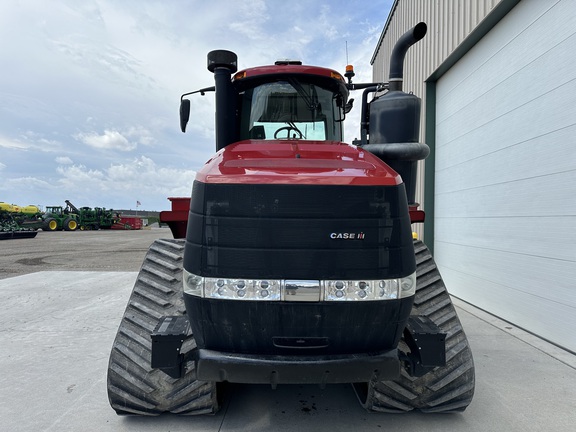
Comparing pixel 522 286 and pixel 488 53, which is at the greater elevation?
pixel 488 53

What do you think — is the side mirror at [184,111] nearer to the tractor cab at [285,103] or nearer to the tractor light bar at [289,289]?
the tractor cab at [285,103]

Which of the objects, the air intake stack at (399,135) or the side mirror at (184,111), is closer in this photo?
the air intake stack at (399,135)

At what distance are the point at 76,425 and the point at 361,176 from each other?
8.27 feet

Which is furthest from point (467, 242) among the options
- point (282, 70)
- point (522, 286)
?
point (282, 70)

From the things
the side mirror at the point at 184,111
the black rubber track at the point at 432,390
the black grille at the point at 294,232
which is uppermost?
the side mirror at the point at 184,111

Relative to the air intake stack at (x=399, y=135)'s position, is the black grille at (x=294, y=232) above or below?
below

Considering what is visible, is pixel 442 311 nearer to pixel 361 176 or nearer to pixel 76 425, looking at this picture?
pixel 361 176

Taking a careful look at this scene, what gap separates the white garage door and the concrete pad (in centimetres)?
74

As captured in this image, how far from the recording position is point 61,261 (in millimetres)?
11500

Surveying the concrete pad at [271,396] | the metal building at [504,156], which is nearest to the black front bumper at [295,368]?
the concrete pad at [271,396]

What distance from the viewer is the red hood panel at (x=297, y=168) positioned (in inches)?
76.7

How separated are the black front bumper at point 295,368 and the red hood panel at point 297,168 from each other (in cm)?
97

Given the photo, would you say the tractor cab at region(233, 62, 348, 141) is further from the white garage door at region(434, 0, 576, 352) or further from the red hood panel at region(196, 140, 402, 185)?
the white garage door at region(434, 0, 576, 352)

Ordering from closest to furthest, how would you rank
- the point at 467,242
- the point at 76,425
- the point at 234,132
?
the point at 76,425, the point at 234,132, the point at 467,242
